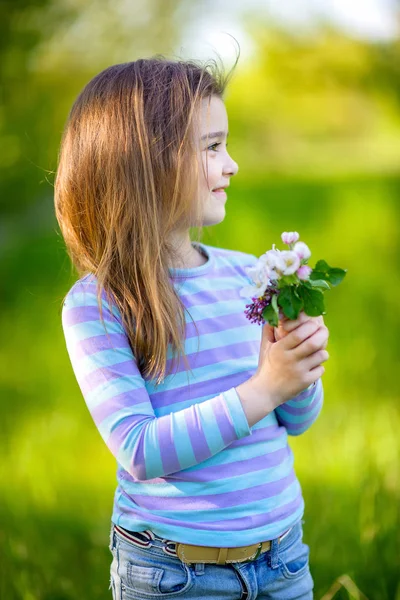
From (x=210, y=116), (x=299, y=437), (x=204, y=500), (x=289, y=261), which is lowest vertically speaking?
(x=299, y=437)

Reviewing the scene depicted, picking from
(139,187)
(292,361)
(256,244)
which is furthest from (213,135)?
(256,244)

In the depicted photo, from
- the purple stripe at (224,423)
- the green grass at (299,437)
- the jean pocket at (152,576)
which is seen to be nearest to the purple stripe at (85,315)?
the purple stripe at (224,423)

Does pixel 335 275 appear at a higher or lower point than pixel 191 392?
higher

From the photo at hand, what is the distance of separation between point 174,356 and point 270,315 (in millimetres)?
296

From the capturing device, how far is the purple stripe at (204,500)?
157cm

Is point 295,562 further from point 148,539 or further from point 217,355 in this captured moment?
point 217,355

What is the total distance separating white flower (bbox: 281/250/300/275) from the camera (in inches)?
53.1

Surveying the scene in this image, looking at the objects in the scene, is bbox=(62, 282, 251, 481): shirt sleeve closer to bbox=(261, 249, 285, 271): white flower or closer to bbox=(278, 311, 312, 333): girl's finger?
bbox=(278, 311, 312, 333): girl's finger

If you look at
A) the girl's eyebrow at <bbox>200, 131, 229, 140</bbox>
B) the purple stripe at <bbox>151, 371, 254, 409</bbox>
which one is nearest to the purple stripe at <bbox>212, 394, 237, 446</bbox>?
the purple stripe at <bbox>151, 371, 254, 409</bbox>

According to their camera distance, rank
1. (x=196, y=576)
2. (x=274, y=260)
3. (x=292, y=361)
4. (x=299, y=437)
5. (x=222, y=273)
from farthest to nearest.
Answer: (x=299, y=437), (x=222, y=273), (x=196, y=576), (x=292, y=361), (x=274, y=260)

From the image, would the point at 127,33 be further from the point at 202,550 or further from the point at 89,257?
the point at 202,550

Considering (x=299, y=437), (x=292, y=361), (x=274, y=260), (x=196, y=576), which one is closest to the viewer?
(x=274, y=260)

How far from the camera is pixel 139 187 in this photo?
64.5 inches

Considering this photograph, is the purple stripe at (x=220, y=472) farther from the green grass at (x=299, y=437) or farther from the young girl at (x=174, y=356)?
the green grass at (x=299, y=437)
